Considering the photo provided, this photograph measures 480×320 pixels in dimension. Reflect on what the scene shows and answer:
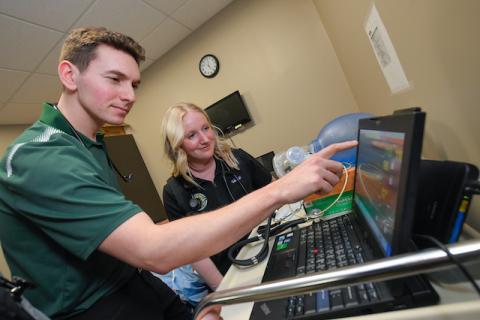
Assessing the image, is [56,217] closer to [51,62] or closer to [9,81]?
[51,62]

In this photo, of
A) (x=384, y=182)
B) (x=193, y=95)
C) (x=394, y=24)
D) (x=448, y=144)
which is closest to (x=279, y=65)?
(x=193, y=95)

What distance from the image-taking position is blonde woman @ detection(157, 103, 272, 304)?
53.1 inches

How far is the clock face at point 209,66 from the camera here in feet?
9.61

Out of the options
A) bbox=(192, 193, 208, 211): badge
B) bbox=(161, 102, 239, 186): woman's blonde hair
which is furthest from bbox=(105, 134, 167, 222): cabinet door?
bbox=(192, 193, 208, 211): badge

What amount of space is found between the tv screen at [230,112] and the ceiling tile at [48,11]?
142cm

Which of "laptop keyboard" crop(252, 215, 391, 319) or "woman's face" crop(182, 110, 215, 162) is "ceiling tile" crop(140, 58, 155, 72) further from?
"laptop keyboard" crop(252, 215, 391, 319)

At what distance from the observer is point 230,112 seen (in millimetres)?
2916

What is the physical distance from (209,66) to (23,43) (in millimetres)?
1596

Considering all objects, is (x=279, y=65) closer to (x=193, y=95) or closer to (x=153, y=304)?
(x=193, y=95)

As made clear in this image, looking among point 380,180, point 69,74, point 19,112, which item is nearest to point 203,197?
point 69,74

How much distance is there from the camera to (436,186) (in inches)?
18.0

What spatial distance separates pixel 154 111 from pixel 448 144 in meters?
3.27

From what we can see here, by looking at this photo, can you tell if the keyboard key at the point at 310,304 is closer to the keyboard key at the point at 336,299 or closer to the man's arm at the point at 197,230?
the keyboard key at the point at 336,299

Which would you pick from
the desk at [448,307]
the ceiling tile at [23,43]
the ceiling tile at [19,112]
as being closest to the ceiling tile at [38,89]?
the ceiling tile at [19,112]
